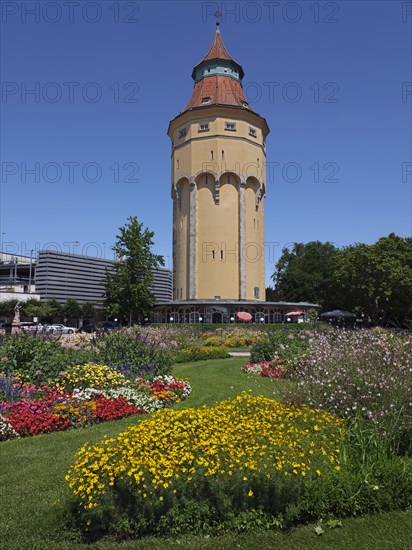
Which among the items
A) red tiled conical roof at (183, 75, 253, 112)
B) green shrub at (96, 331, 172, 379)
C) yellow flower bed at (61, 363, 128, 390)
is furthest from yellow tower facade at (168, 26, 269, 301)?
yellow flower bed at (61, 363, 128, 390)

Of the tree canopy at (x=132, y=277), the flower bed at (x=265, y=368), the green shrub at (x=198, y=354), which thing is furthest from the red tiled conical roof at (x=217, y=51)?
the flower bed at (x=265, y=368)

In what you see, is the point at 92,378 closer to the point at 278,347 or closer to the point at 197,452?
the point at 197,452

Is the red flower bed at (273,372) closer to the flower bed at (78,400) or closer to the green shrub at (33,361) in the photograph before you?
the flower bed at (78,400)

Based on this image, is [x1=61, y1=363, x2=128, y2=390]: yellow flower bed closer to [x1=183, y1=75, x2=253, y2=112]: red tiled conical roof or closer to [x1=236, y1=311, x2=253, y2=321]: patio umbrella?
[x1=236, y1=311, x2=253, y2=321]: patio umbrella

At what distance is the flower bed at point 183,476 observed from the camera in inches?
191

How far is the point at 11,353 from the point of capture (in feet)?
40.0

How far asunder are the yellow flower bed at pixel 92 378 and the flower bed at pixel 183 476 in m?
5.92

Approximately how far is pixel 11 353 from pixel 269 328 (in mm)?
29430

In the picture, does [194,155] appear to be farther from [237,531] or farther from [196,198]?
[237,531]

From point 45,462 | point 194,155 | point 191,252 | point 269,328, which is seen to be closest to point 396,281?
point 269,328

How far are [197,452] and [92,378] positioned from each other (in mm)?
6723

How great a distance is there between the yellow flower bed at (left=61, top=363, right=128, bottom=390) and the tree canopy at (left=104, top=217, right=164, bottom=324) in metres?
30.8

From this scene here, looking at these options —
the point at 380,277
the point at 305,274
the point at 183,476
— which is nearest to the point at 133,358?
the point at 183,476

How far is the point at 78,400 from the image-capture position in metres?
9.96
